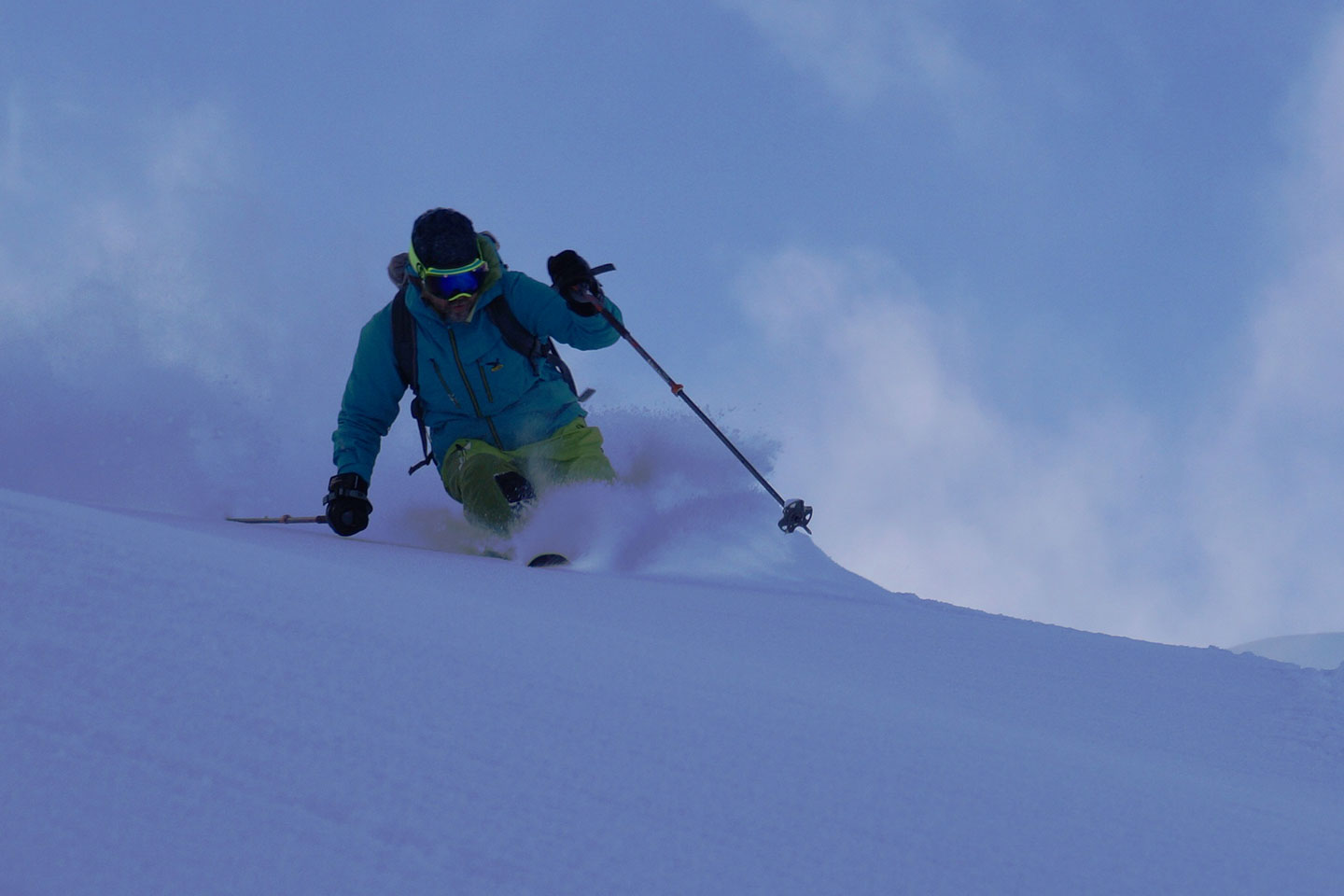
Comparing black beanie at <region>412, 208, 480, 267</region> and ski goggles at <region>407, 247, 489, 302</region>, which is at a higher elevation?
black beanie at <region>412, 208, 480, 267</region>

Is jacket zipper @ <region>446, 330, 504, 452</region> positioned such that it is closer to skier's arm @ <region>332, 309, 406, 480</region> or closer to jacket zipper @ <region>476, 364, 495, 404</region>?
jacket zipper @ <region>476, 364, 495, 404</region>

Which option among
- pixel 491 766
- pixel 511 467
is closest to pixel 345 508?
pixel 511 467

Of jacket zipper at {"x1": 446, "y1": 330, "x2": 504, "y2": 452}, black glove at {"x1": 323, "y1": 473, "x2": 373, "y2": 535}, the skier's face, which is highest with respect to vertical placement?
the skier's face

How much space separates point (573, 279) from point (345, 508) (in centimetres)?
147

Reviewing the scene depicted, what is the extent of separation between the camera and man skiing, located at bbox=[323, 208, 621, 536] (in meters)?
4.61

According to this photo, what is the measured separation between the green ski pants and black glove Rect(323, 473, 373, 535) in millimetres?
431

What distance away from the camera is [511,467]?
492 centimetres

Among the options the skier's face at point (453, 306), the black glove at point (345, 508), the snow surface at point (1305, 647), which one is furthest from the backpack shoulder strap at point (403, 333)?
the snow surface at point (1305, 647)

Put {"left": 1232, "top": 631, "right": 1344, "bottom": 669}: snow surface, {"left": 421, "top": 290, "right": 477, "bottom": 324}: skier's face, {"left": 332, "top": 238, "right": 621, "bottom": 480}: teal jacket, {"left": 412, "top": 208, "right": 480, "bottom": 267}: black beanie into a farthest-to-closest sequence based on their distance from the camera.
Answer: {"left": 1232, "top": 631, "right": 1344, "bottom": 669}: snow surface → {"left": 332, "top": 238, "right": 621, "bottom": 480}: teal jacket → {"left": 421, "top": 290, "right": 477, "bottom": 324}: skier's face → {"left": 412, "top": 208, "right": 480, "bottom": 267}: black beanie

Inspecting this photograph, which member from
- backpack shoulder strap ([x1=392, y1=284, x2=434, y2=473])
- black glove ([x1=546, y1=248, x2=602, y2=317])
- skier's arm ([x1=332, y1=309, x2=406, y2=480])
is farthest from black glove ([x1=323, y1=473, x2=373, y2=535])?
black glove ([x1=546, y1=248, x2=602, y2=317])

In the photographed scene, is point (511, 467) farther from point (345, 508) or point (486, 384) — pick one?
point (345, 508)

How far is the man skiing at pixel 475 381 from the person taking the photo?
4609 millimetres

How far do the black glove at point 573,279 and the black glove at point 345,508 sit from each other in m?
1.30

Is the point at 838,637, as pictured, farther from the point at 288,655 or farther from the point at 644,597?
the point at 288,655
